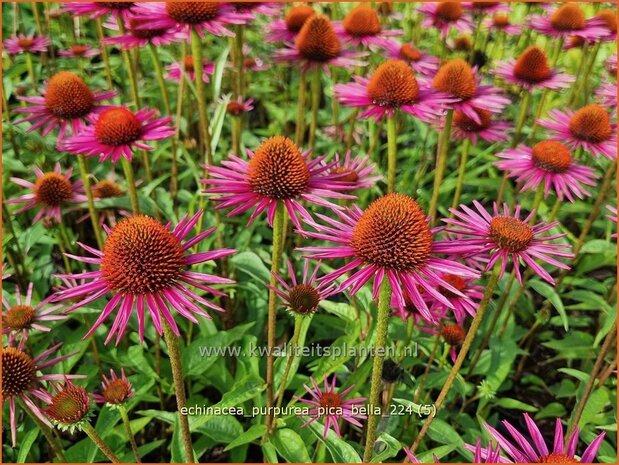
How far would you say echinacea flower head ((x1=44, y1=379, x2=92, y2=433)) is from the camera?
128 cm

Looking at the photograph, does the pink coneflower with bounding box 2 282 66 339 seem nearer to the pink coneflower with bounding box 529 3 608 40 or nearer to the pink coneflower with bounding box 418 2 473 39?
the pink coneflower with bounding box 418 2 473 39

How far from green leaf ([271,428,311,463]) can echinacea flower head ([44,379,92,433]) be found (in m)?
0.57

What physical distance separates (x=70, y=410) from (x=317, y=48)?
1698 mm

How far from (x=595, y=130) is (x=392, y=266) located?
5.03 feet

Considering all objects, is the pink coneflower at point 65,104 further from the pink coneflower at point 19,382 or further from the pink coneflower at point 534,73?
the pink coneflower at point 534,73

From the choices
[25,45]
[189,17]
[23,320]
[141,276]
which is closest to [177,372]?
[141,276]

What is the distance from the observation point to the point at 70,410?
1.29 m

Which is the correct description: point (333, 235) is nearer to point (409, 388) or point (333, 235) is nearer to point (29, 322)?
point (409, 388)

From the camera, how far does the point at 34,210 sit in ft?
8.48

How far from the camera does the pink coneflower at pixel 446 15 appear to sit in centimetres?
298

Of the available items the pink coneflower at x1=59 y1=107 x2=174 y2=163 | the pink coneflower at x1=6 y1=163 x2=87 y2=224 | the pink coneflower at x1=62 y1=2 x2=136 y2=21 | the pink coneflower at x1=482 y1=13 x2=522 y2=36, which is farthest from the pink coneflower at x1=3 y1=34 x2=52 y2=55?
the pink coneflower at x1=482 y1=13 x2=522 y2=36

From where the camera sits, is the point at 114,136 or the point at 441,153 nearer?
the point at 114,136

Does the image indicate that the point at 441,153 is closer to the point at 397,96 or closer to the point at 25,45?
the point at 397,96

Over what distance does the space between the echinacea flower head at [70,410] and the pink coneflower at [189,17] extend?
124 cm
